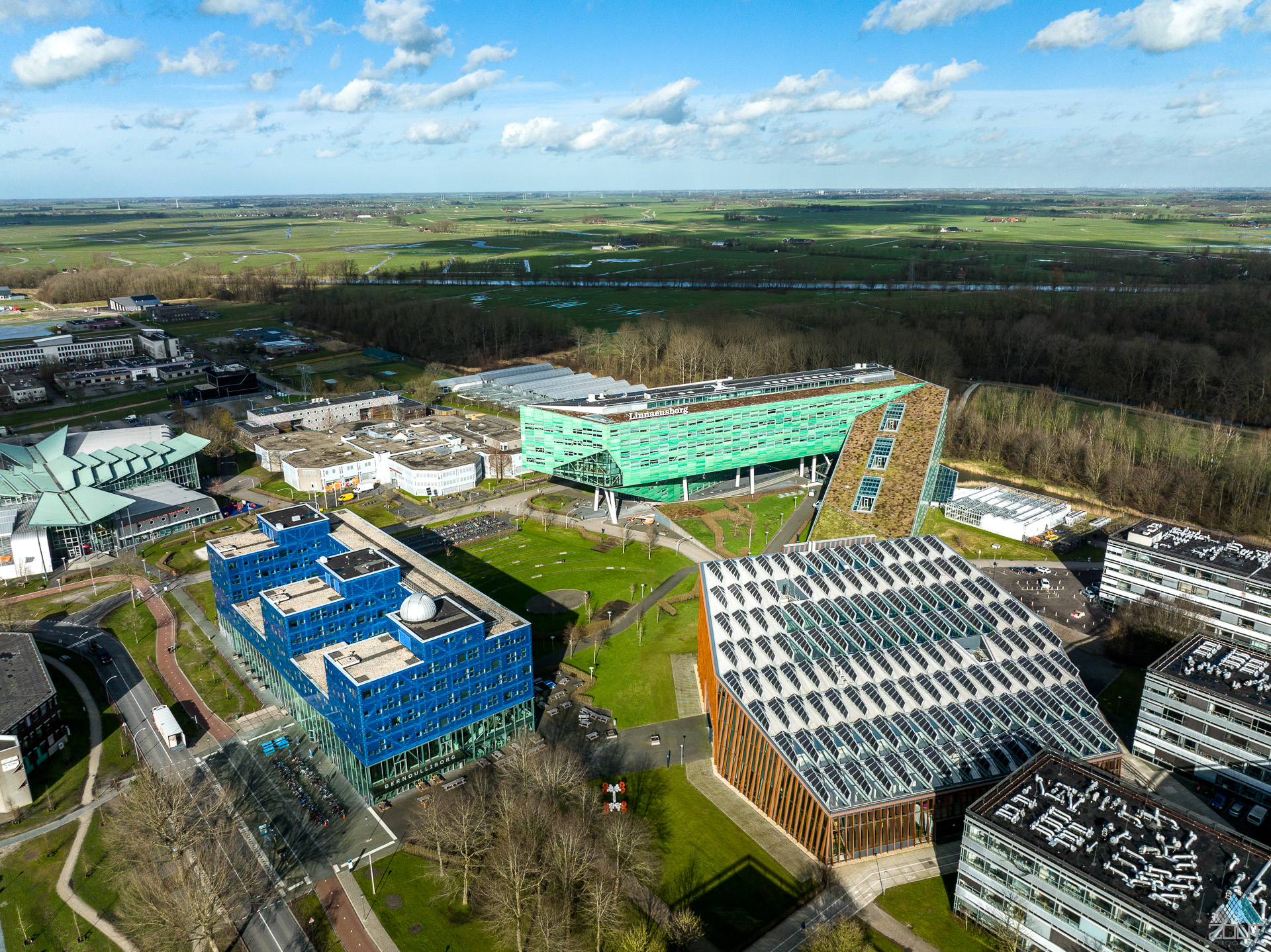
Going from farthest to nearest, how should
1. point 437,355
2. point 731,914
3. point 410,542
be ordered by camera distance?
point 437,355, point 410,542, point 731,914

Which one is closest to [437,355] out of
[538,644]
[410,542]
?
[410,542]

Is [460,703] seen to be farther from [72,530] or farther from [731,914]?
[72,530]

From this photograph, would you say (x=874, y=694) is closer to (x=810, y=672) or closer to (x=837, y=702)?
(x=837, y=702)

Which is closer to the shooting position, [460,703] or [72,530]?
[460,703]

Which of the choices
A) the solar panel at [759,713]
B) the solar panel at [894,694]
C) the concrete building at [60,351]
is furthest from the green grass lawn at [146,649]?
the concrete building at [60,351]

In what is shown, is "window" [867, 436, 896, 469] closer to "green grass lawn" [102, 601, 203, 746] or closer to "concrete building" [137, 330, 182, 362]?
"green grass lawn" [102, 601, 203, 746]

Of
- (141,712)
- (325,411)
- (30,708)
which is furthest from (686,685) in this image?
(325,411)
